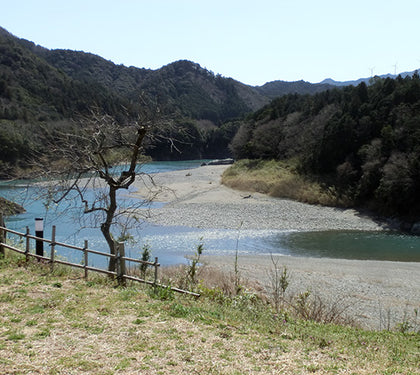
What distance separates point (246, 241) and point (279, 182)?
1659cm

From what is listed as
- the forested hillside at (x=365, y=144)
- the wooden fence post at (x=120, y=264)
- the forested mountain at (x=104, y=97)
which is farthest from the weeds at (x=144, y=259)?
the forested hillside at (x=365, y=144)

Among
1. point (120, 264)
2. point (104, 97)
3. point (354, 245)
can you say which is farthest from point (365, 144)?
point (104, 97)

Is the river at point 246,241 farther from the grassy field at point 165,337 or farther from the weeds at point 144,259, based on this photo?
the grassy field at point 165,337

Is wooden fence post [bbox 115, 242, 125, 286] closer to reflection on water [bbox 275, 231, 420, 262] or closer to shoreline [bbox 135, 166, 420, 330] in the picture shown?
shoreline [bbox 135, 166, 420, 330]

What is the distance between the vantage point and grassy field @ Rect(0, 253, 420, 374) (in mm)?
5102

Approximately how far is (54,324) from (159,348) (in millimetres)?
→ 1749

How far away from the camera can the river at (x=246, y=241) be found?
20750mm

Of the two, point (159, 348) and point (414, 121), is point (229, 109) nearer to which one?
point (414, 121)

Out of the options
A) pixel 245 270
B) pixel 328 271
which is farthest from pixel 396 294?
pixel 245 270

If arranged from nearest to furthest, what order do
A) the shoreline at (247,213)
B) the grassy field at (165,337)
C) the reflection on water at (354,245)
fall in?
the grassy field at (165,337) < the reflection on water at (354,245) < the shoreline at (247,213)

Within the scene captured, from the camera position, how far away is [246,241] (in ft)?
78.2

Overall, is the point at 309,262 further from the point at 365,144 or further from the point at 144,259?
the point at 365,144

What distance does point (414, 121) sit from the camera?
30.8 m

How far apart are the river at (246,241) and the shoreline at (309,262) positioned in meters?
1.23
